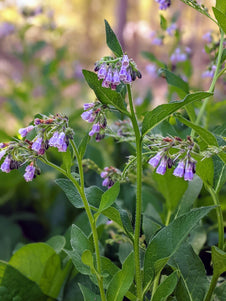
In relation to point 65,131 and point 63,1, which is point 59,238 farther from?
point 63,1

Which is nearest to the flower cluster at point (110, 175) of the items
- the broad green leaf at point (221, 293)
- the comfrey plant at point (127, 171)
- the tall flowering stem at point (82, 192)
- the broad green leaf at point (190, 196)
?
the comfrey plant at point (127, 171)

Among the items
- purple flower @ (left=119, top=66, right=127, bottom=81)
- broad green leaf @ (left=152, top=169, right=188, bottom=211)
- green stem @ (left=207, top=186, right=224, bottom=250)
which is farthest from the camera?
broad green leaf @ (left=152, top=169, right=188, bottom=211)

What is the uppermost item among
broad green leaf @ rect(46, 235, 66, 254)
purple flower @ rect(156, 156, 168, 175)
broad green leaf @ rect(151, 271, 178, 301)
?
purple flower @ rect(156, 156, 168, 175)

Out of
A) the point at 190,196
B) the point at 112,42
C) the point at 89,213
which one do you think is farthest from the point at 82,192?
the point at 190,196

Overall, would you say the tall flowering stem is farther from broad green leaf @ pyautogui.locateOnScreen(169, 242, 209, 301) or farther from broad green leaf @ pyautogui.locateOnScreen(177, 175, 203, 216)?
broad green leaf @ pyautogui.locateOnScreen(177, 175, 203, 216)

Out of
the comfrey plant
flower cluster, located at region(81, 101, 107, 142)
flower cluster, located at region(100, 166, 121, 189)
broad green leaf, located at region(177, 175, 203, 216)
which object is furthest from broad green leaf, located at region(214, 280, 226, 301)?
flower cluster, located at region(81, 101, 107, 142)

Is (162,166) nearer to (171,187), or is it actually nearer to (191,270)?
(191,270)
